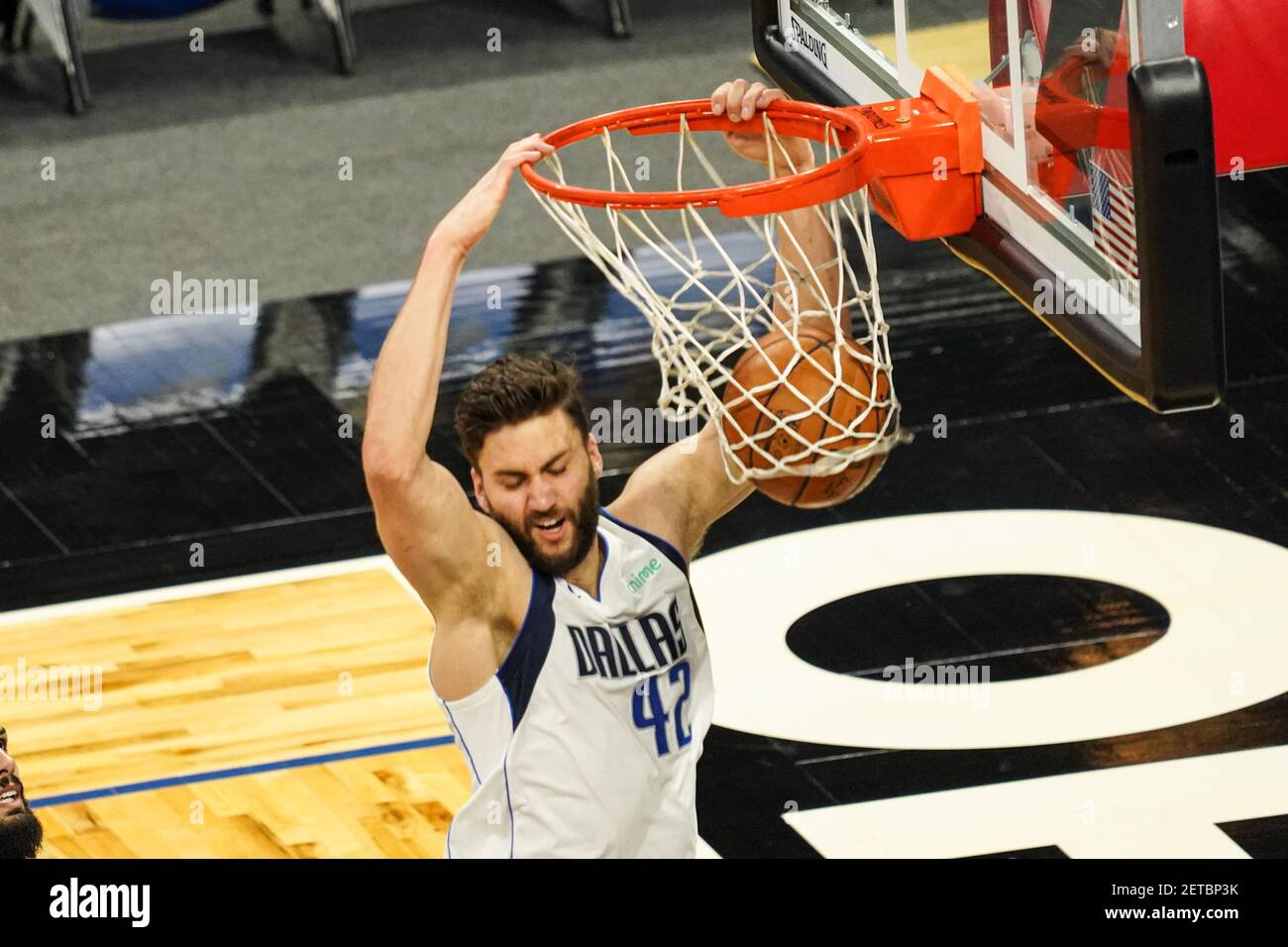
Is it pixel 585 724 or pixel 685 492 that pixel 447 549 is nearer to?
pixel 585 724

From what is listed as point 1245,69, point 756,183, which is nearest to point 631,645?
point 756,183

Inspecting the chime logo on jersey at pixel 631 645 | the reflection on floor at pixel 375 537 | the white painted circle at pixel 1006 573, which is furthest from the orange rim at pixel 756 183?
the white painted circle at pixel 1006 573

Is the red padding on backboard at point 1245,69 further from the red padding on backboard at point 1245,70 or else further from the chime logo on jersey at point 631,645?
the chime logo on jersey at point 631,645

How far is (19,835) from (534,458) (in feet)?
5.81

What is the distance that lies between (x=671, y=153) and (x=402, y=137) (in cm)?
157

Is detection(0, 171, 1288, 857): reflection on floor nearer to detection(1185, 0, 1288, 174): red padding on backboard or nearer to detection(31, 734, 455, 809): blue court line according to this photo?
detection(31, 734, 455, 809): blue court line

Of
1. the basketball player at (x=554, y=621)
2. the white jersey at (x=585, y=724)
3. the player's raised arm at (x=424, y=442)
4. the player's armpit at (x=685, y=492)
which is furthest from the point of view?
the player's armpit at (x=685, y=492)

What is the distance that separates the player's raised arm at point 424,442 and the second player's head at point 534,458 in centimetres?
10

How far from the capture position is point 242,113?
12469 millimetres

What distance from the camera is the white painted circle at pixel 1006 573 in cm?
700

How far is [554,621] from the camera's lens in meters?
4.58

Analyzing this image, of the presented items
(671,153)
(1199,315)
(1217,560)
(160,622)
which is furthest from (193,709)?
(671,153)
